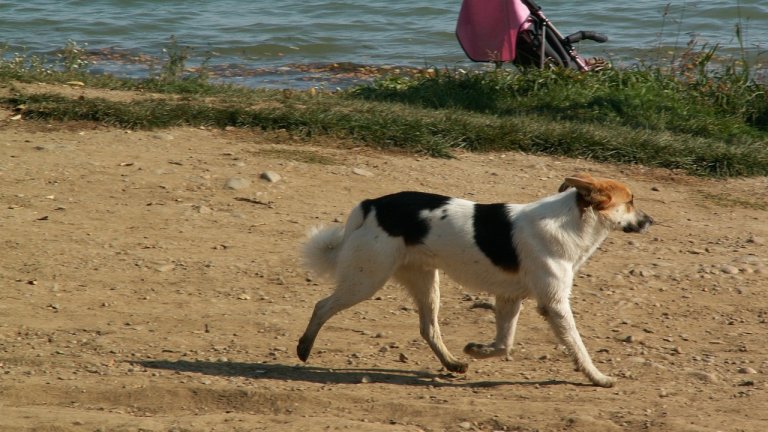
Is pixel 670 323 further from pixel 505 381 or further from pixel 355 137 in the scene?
pixel 355 137

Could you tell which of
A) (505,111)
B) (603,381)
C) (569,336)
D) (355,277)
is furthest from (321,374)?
(505,111)

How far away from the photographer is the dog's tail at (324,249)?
5684mm

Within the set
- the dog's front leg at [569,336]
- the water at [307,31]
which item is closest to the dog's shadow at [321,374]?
the dog's front leg at [569,336]

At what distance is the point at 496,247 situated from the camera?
540 cm

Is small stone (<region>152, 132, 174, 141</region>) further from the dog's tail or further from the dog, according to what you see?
the dog

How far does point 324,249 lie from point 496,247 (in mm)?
867

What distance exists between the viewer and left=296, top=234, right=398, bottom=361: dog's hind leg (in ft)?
17.9

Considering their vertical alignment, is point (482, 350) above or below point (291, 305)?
above

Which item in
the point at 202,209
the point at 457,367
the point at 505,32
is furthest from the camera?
the point at 505,32

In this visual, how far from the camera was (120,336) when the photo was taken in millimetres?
5801

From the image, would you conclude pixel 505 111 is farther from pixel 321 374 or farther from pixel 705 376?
pixel 321 374

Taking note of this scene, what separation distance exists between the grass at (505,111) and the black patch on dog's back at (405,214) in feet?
11.2

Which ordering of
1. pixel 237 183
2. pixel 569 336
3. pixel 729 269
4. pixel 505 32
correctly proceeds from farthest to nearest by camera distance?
pixel 505 32 < pixel 237 183 < pixel 729 269 < pixel 569 336

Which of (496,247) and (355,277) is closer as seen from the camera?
(496,247)
